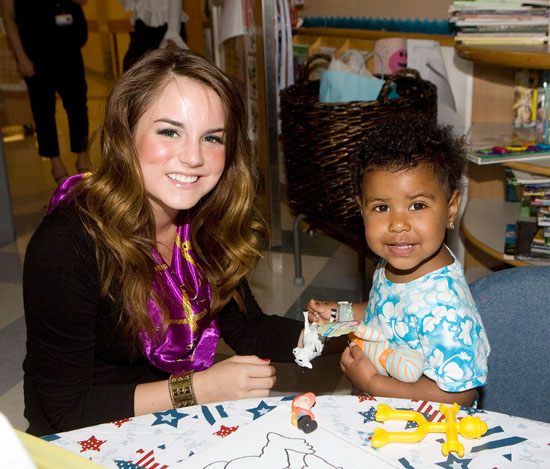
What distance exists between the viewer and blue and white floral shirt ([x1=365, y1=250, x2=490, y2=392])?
3.28ft

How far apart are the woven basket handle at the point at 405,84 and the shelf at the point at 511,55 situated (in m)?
0.26

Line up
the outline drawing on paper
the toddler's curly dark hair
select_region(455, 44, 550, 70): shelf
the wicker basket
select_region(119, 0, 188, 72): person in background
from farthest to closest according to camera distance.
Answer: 1. select_region(119, 0, 188, 72): person in background
2. the wicker basket
3. select_region(455, 44, 550, 70): shelf
4. the toddler's curly dark hair
5. the outline drawing on paper

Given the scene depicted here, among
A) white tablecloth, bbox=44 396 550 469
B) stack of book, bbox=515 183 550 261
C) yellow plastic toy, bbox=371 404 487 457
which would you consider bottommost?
stack of book, bbox=515 183 550 261

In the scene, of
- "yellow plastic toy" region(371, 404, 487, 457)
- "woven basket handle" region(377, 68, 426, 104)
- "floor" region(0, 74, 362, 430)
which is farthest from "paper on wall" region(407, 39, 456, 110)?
"yellow plastic toy" region(371, 404, 487, 457)

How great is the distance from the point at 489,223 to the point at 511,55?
27.9 inches

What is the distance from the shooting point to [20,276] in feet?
9.78

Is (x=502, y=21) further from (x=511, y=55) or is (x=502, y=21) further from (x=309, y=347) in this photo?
(x=309, y=347)

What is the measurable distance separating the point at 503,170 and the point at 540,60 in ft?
2.97

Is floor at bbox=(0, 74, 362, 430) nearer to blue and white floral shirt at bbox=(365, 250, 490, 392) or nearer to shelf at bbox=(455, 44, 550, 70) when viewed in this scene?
blue and white floral shirt at bbox=(365, 250, 490, 392)

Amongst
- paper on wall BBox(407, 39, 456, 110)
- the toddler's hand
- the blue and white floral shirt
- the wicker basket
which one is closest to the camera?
the blue and white floral shirt

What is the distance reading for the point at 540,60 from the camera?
1698 mm

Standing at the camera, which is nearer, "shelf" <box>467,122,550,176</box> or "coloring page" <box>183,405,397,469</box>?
"coloring page" <box>183,405,397,469</box>

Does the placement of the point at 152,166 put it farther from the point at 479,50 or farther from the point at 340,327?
the point at 479,50

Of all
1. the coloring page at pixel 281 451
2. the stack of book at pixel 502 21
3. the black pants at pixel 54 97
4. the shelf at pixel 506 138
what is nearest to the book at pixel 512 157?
the shelf at pixel 506 138
